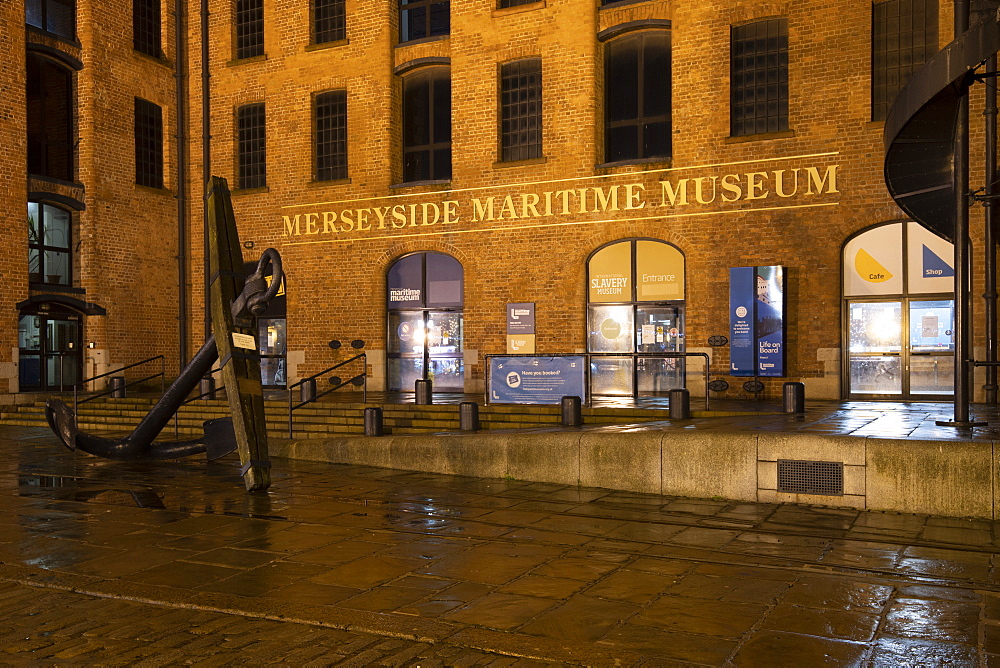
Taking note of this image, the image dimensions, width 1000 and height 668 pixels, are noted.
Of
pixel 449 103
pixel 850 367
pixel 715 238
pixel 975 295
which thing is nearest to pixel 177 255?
pixel 449 103

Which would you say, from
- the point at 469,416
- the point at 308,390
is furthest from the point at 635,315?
the point at 308,390

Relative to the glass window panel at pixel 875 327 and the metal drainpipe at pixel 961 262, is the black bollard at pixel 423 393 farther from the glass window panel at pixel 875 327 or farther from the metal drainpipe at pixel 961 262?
the metal drainpipe at pixel 961 262

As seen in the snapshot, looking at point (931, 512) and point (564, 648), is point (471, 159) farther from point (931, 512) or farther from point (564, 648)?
point (564, 648)

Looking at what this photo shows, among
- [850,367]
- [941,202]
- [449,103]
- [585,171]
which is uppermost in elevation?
[449,103]

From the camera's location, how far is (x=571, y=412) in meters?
12.9

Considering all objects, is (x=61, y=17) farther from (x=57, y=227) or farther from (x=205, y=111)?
(x=57, y=227)

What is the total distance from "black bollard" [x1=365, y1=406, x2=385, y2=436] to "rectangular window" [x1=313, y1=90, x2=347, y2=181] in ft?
32.1

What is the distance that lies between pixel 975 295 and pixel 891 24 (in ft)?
17.1

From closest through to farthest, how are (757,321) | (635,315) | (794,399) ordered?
(794,399) → (757,321) → (635,315)

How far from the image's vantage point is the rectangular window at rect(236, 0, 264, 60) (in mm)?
22844

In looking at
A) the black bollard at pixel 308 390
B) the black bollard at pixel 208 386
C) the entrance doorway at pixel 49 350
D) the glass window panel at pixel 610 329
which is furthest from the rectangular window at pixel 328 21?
the glass window panel at pixel 610 329

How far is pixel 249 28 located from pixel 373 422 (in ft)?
45.9

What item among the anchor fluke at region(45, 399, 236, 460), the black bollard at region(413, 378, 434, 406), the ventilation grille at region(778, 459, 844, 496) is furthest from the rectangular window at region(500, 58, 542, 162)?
the ventilation grille at region(778, 459, 844, 496)

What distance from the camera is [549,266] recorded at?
19.0 m
